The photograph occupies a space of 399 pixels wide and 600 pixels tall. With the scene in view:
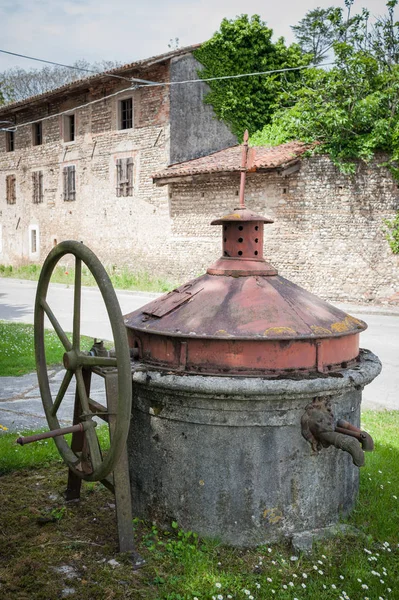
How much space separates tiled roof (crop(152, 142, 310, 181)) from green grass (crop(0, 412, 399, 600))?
12.0 meters

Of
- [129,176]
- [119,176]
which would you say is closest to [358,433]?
[129,176]

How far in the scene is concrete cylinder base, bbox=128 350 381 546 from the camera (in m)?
3.06

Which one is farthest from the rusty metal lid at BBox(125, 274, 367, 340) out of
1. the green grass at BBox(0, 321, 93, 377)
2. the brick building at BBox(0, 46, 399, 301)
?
the brick building at BBox(0, 46, 399, 301)

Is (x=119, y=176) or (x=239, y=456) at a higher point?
(x=119, y=176)

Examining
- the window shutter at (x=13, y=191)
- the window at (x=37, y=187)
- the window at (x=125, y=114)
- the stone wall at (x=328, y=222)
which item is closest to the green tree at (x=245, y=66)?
the window at (x=125, y=114)

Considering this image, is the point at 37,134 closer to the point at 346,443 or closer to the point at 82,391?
the point at 82,391

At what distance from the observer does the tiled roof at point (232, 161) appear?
15.4 meters

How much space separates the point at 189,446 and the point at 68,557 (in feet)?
2.64

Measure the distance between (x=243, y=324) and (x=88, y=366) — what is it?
0.84 m

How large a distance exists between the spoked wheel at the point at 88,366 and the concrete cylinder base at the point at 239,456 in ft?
0.98

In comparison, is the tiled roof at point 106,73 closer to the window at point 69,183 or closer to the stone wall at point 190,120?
the stone wall at point 190,120

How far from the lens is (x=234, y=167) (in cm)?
1609

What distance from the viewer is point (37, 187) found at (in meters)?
24.7

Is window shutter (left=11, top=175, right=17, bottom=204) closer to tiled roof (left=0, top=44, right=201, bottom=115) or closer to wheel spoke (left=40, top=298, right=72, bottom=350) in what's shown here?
tiled roof (left=0, top=44, right=201, bottom=115)
